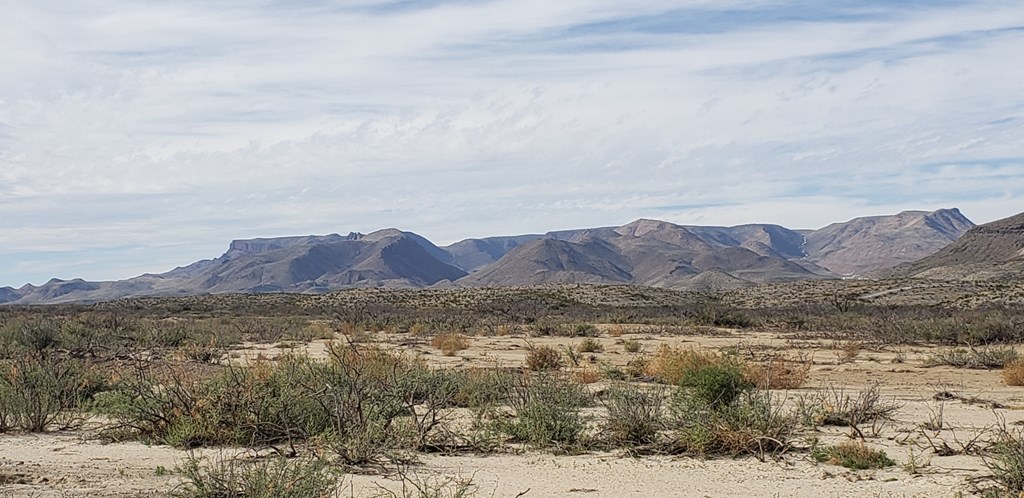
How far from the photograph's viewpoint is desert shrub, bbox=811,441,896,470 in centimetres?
1086

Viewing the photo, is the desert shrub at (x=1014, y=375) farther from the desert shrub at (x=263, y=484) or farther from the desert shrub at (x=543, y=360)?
the desert shrub at (x=263, y=484)

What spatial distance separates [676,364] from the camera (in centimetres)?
1727

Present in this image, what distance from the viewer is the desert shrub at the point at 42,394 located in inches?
547

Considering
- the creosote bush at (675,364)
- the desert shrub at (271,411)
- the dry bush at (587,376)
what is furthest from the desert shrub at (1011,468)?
the dry bush at (587,376)

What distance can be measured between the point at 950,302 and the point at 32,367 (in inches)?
1853

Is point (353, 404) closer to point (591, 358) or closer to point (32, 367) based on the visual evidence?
point (32, 367)

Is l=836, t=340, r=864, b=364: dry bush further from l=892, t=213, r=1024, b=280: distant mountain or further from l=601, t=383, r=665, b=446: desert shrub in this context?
l=892, t=213, r=1024, b=280: distant mountain

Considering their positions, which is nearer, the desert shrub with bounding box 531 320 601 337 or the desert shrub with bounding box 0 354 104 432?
the desert shrub with bounding box 0 354 104 432

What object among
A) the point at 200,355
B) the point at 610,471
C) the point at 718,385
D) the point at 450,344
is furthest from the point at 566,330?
the point at 610,471

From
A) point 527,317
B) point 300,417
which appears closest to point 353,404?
point 300,417

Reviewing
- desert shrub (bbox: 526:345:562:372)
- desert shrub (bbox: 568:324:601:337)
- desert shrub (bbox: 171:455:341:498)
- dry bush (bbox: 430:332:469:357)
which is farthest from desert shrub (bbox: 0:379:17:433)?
desert shrub (bbox: 568:324:601:337)

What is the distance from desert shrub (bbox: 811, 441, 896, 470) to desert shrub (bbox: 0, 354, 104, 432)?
421 inches

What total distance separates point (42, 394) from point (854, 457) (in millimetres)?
11574

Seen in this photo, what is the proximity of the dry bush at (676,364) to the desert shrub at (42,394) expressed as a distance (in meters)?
9.63
